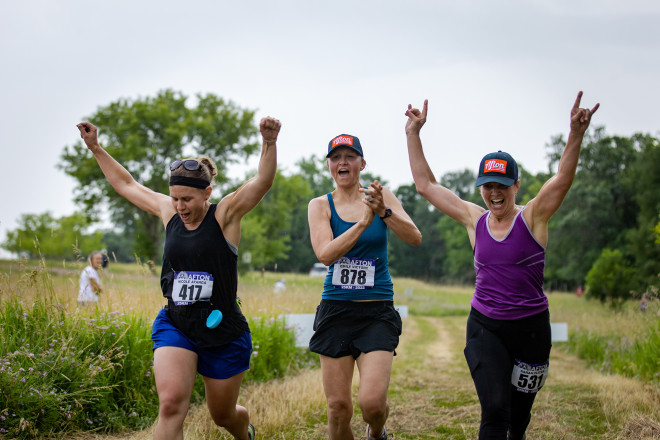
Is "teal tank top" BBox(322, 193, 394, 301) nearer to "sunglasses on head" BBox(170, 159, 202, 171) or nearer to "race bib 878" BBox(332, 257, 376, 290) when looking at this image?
"race bib 878" BBox(332, 257, 376, 290)

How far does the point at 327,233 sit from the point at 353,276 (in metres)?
0.35

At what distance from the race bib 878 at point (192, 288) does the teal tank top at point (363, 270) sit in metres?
0.87

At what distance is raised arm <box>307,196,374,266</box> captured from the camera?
387 centimetres

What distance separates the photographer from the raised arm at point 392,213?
12.8 feet

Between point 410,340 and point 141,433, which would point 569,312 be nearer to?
point 410,340

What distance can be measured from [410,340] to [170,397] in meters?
13.1

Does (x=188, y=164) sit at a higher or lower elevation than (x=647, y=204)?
lower

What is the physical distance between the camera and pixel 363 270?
4.10m

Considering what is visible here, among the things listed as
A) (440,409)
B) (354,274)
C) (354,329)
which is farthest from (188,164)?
(440,409)

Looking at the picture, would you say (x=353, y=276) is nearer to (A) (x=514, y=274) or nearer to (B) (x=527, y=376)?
(A) (x=514, y=274)

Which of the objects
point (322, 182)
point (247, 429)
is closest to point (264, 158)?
point (247, 429)

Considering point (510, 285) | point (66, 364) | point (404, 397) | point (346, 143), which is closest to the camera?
point (510, 285)

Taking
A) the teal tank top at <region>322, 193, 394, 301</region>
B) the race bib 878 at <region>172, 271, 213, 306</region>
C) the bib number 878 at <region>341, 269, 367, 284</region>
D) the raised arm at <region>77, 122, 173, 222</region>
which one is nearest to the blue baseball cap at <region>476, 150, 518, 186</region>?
the teal tank top at <region>322, 193, 394, 301</region>

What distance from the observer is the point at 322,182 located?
244 ft
